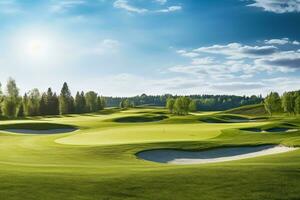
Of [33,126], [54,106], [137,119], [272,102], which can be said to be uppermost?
[272,102]

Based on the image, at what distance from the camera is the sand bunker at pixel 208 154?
29.8 m

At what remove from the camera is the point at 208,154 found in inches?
1278

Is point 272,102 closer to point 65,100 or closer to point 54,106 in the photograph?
point 65,100

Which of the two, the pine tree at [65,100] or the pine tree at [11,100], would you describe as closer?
the pine tree at [11,100]

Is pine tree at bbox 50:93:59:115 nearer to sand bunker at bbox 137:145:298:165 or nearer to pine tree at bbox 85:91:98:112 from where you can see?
pine tree at bbox 85:91:98:112

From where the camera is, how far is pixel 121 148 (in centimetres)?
3198

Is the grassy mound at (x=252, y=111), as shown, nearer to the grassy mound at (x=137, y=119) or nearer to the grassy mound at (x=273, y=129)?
the grassy mound at (x=137, y=119)

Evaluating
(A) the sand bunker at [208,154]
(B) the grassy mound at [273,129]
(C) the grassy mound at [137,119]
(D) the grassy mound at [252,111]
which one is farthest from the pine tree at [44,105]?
(A) the sand bunker at [208,154]

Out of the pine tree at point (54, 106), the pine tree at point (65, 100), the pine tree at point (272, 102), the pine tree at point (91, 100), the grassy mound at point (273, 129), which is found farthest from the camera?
the pine tree at point (91, 100)

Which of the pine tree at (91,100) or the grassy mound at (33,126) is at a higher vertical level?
the pine tree at (91,100)

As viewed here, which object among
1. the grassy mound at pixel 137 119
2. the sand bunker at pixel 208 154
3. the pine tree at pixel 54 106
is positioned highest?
the pine tree at pixel 54 106

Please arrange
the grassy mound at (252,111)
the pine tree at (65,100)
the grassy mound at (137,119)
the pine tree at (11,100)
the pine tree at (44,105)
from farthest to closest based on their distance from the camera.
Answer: the grassy mound at (252,111), the pine tree at (65,100), the pine tree at (44,105), the pine tree at (11,100), the grassy mound at (137,119)

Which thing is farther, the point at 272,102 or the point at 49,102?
the point at 49,102

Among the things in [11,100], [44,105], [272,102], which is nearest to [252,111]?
[272,102]
